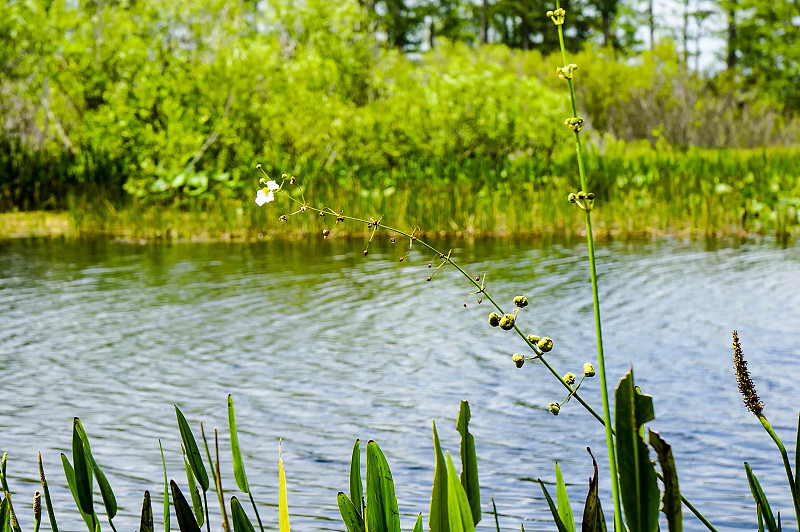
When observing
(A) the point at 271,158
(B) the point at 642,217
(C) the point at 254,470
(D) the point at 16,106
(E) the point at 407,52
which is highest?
(E) the point at 407,52

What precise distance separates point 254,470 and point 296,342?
6.11ft

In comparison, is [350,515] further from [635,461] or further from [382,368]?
[382,368]

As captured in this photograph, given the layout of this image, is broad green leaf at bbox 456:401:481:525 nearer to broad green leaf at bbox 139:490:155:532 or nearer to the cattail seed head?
the cattail seed head

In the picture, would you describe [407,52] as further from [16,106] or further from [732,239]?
[732,239]

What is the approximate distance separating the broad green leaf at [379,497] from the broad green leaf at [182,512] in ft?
0.69

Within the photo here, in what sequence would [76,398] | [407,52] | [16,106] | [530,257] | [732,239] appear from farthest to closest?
[407,52]
[16,106]
[732,239]
[530,257]
[76,398]

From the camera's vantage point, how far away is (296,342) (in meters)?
4.67

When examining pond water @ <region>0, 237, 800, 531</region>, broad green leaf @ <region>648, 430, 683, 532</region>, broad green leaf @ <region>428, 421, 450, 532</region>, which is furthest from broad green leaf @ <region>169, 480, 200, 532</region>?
pond water @ <region>0, 237, 800, 531</region>

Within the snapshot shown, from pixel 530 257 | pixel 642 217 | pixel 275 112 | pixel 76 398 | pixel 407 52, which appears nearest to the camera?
pixel 76 398

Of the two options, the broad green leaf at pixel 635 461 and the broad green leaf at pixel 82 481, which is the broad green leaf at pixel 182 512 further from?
the broad green leaf at pixel 635 461

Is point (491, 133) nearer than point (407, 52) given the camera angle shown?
Yes

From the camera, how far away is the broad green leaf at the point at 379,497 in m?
1.10

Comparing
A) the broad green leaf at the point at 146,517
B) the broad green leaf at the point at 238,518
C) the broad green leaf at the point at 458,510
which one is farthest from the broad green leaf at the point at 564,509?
the broad green leaf at the point at 146,517

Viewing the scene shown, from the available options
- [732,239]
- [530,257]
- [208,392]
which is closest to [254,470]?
[208,392]
